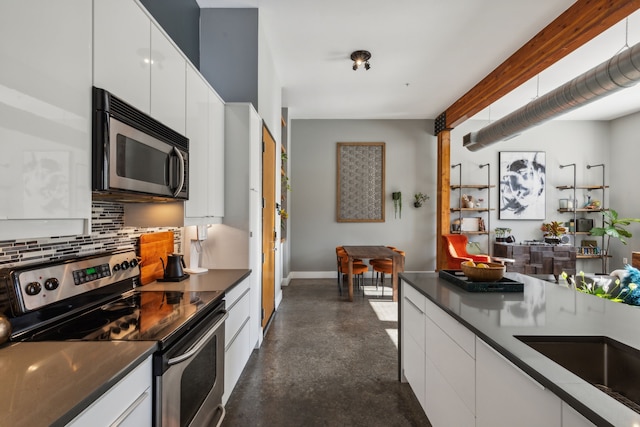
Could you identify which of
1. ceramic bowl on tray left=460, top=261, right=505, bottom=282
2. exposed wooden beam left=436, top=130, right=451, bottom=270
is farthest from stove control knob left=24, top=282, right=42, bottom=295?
exposed wooden beam left=436, top=130, right=451, bottom=270

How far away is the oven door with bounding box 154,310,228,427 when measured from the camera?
1184 mm

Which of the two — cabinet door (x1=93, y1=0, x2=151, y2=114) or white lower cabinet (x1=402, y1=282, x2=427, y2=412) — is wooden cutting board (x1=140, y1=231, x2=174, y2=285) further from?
white lower cabinet (x1=402, y1=282, x2=427, y2=412)

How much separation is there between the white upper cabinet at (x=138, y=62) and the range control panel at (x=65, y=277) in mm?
738

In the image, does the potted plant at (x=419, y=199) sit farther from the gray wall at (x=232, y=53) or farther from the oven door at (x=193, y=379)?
the oven door at (x=193, y=379)

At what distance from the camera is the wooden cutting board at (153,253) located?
2107 mm

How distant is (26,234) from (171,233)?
61.1 inches

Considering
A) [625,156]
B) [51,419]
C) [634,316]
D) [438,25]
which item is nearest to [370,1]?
[438,25]

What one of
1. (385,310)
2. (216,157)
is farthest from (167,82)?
(385,310)

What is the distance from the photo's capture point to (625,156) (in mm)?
6184

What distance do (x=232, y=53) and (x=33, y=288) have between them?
262cm

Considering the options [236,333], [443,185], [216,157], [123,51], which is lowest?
[236,333]

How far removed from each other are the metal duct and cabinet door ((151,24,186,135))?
328 centimetres

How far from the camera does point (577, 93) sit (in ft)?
10.5

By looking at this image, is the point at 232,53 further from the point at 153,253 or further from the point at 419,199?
the point at 419,199
